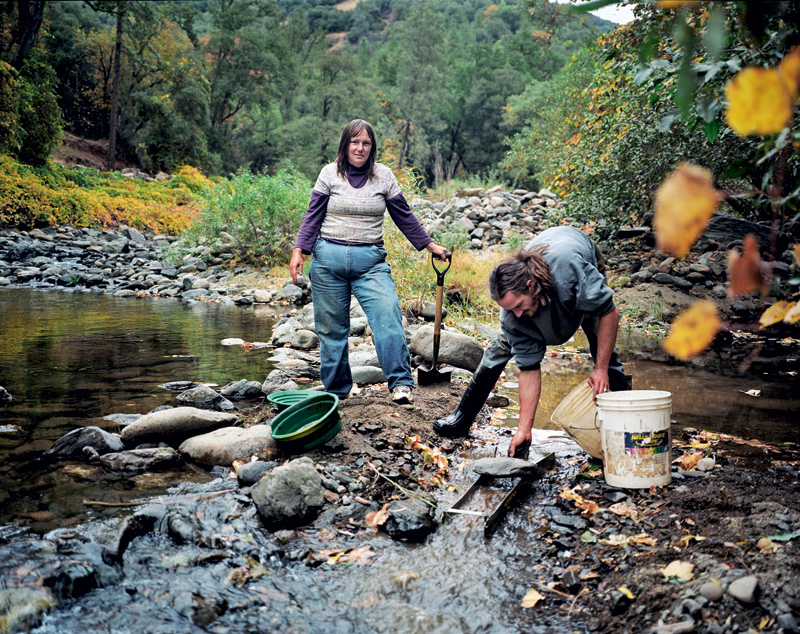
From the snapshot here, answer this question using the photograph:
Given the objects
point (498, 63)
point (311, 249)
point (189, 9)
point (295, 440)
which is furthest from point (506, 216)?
point (498, 63)

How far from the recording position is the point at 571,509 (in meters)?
3.04

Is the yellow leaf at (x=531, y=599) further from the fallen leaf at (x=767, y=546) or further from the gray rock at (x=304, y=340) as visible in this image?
the gray rock at (x=304, y=340)

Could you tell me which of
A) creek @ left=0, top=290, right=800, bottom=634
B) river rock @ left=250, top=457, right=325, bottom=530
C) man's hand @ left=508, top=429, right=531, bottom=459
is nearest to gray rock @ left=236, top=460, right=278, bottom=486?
creek @ left=0, top=290, right=800, bottom=634

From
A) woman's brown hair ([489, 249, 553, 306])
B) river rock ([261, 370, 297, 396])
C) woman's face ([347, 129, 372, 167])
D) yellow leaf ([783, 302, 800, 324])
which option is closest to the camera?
yellow leaf ([783, 302, 800, 324])

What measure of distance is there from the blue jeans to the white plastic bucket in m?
1.69

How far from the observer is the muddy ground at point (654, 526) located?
2088mm

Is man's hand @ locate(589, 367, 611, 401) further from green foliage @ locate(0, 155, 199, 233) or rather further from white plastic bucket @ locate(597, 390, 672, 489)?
green foliage @ locate(0, 155, 199, 233)

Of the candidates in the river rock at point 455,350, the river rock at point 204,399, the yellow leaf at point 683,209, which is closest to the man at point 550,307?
the yellow leaf at point 683,209

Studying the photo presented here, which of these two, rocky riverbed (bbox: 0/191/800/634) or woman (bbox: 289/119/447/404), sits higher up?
woman (bbox: 289/119/447/404)

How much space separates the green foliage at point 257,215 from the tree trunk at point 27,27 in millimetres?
10569

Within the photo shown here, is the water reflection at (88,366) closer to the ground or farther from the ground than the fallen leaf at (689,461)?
closer to the ground

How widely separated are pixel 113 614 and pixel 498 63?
48.3 meters

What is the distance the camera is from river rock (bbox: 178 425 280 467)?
3.60 meters

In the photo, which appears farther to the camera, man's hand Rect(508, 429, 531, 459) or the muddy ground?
man's hand Rect(508, 429, 531, 459)
